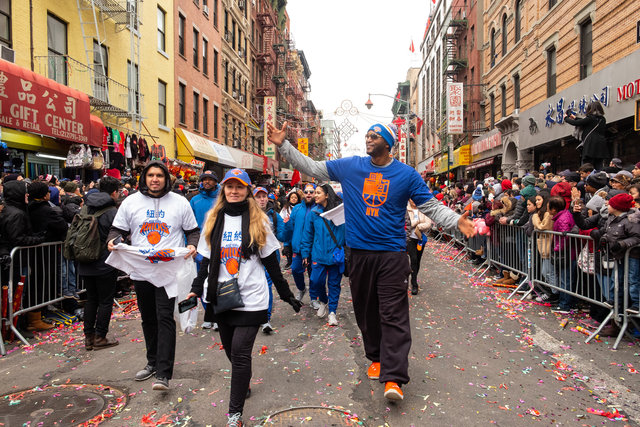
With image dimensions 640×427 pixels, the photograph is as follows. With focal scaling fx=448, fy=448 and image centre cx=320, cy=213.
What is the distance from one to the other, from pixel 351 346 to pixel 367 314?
1.31 metres

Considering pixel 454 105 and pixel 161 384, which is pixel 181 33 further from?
pixel 161 384

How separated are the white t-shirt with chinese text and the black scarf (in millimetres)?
33

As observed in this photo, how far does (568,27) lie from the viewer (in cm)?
1538

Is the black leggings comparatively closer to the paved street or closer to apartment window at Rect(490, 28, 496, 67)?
the paved street

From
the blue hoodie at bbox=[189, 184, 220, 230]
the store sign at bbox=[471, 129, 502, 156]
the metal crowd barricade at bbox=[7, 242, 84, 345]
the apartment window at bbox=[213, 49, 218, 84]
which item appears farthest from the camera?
the apartment window at bbox=[213, 49, 218, 84]

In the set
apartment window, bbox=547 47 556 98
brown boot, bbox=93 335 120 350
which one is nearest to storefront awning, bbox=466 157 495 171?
apartment window, bbox=547 47 556 98

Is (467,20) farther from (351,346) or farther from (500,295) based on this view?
(351,346)

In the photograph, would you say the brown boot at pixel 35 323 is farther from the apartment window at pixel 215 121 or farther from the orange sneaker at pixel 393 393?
the apartment window at pixel 215 121

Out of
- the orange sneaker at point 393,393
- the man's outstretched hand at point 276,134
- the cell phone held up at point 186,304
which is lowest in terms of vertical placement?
the orange sneaker at point 393,393

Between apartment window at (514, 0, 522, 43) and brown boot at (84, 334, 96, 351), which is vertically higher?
apartment window at (514, 0, 522, 43)

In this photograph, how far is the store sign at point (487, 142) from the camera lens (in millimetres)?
22344

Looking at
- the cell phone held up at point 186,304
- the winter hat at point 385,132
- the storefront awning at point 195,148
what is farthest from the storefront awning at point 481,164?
the cell phone held up at point 186,304

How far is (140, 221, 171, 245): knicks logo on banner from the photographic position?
4.16m

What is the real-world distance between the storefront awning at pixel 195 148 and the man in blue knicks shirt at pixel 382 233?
1767cm
